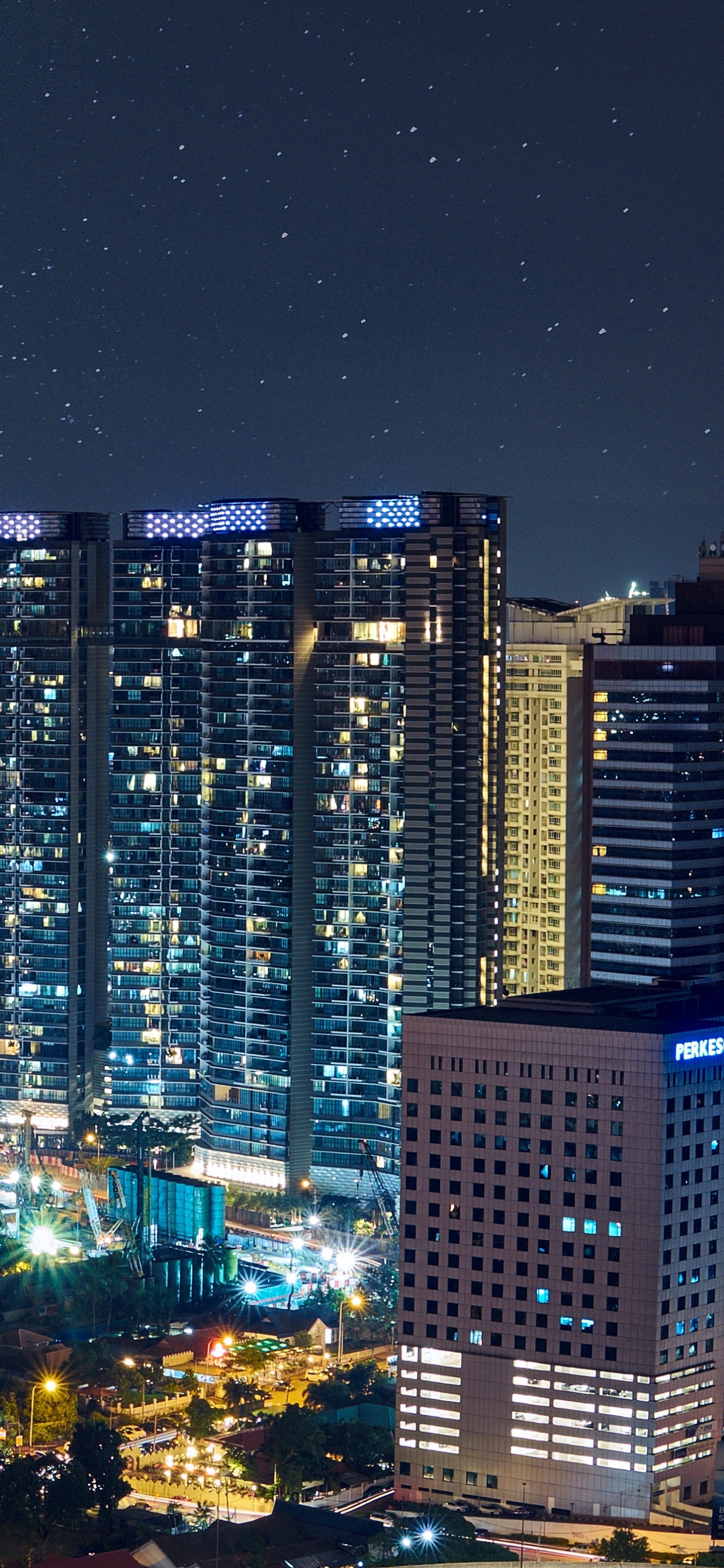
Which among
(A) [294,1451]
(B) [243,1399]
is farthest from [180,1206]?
(A) [294,1451]

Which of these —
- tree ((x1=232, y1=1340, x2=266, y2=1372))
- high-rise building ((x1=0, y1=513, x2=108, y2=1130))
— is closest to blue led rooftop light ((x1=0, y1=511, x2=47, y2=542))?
high-rise building ((x1=0, y1=513, x2=108, y2=1130))

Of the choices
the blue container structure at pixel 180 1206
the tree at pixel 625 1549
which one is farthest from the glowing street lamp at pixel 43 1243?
the tree at pixel 625 1549

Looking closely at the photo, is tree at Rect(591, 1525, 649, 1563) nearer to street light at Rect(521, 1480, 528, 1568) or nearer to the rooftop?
street light at Rect(521, 1480, 528, 1568)

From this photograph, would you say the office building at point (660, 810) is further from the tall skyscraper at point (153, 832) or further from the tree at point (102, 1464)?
the tree at point (102, 1464)

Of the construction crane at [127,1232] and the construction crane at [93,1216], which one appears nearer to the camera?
the construction crane at [127,1232]

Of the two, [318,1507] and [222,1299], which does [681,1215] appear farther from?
[222,1299]
